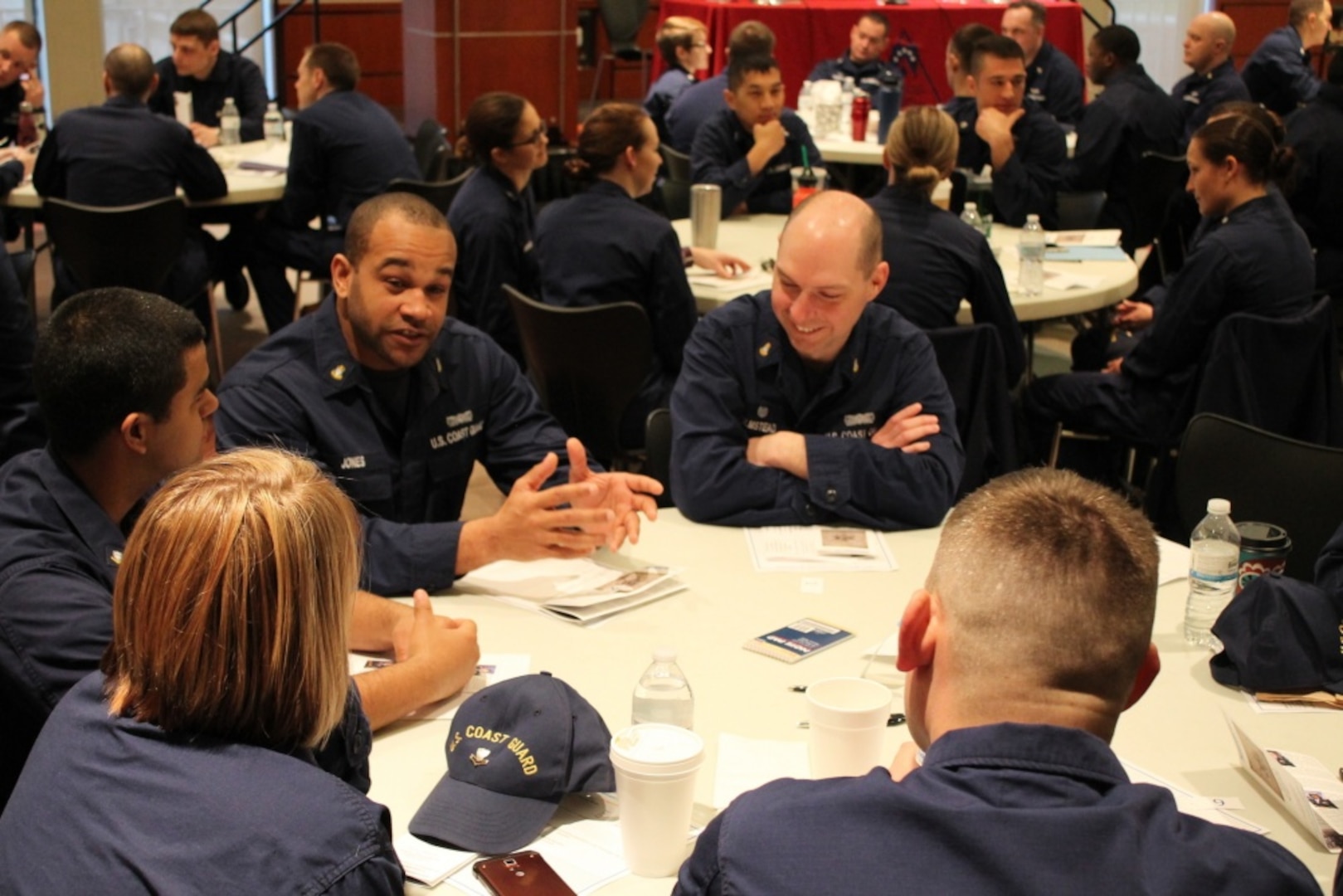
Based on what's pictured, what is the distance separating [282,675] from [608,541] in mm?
1221

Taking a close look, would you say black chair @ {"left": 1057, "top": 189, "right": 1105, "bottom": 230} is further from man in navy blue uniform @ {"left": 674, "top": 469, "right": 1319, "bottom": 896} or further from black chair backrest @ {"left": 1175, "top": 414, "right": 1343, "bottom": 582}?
man in navy blue uniform @ {"left": 674, "top": 469, "right": 1319, "bottom": 896}

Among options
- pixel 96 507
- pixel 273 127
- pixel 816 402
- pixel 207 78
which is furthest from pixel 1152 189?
pixel 96 507

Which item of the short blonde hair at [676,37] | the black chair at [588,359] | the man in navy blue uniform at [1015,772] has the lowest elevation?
the black chair at [588,359]

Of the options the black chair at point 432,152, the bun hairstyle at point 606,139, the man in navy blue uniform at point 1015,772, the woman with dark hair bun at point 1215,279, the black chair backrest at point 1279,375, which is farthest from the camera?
the black chair at point 432,152

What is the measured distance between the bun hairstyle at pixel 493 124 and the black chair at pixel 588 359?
0.95m

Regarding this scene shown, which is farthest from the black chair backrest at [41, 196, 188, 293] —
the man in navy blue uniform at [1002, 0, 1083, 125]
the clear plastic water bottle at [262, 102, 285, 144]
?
the man in navy blue uniform at [1002, 0, 1083, 125]

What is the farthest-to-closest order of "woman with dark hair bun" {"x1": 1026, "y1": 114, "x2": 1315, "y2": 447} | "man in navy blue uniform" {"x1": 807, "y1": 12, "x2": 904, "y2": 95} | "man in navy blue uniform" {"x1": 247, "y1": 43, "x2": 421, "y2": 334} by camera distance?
"man in navy blue uniform" {"x1": 807, "y1": 12, "x2": 904, "y2": 95}
"man in navy blue uniform" {"x1": 247, "y1": 43, "x2": 421, "y2": 334}
"woman with dark hair bun" {"x1": 1026, "y1": 114, "x2": 1315, "y2": 447}

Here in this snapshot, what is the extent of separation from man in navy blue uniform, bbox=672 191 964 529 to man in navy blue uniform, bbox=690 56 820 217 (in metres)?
3.30

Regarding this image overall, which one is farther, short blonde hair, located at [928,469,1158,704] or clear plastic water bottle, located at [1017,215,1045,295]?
clear plastic water bottle, located at [1017,215,1045,295]

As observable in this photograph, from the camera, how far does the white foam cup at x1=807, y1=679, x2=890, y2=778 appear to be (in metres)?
1.95

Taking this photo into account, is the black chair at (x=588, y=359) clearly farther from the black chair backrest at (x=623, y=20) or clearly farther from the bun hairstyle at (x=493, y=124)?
the black chair backrest at (x=623, y=20)

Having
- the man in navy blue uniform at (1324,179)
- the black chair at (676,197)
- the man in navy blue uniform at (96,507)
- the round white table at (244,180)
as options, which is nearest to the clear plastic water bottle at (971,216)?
the black chair at (676,197)

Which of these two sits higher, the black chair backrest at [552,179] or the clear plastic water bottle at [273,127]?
the clear plastic water bottle at [273,127]

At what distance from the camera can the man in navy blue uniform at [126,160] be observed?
6184 mm
